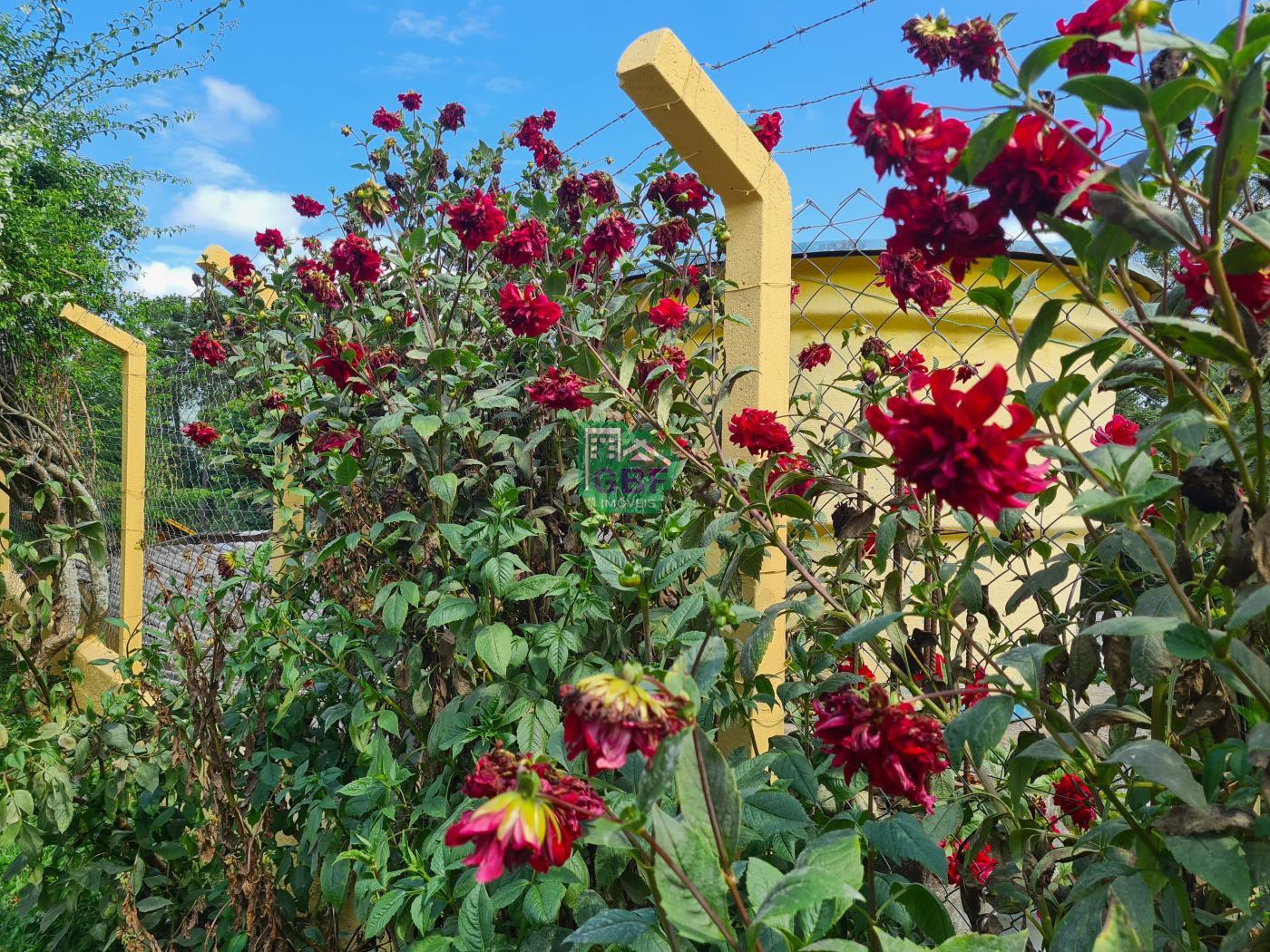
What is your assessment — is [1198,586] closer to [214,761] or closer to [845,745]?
[845,745]

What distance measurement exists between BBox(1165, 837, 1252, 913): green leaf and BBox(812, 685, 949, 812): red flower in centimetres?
17

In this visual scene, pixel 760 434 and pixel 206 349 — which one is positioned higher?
pixel 206 349

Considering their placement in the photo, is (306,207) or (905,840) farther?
(306,207)

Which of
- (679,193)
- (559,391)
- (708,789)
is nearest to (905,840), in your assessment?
(708,789)

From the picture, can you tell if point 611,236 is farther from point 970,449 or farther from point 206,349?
point 206,349

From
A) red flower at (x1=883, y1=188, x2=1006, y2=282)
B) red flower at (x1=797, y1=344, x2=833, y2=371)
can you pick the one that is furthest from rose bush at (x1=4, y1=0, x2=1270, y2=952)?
red flower at (x1=797, y1=344, x2=833, y2=371)

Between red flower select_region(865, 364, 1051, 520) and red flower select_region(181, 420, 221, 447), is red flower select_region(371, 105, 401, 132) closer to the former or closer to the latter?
red flower select_region(181, 420, 221, 447)

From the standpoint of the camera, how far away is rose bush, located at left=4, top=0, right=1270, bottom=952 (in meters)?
0.58

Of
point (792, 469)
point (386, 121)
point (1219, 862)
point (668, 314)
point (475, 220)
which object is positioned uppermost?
point (386, 121)

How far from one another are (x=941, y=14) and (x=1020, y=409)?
0.47 metres

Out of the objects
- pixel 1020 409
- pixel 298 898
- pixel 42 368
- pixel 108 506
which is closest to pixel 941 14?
pixel 1020 409

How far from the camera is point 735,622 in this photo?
708mm
